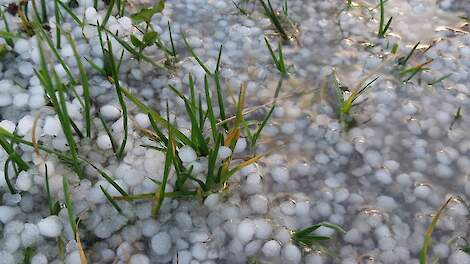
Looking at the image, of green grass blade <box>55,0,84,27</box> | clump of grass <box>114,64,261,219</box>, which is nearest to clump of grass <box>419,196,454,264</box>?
clump of grass <box>114,64,261,219</box>

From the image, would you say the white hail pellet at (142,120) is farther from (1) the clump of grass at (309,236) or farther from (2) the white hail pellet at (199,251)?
(1) the clump of grass at (309,236)

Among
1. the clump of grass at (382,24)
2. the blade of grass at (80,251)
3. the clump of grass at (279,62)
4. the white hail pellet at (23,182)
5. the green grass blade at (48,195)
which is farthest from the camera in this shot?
the clump of grass at (382,24)

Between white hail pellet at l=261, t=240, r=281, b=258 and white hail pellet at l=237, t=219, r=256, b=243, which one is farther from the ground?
white hail pellet at l=237, t=219, r=256, b=243

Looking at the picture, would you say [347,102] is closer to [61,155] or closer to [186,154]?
[186,154]

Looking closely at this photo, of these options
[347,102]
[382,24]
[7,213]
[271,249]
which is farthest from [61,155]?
[382,24]

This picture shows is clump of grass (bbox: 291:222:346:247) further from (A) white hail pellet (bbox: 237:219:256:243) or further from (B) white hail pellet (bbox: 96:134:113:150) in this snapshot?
(B) white hail pellet (bbox: 96:134:113:150)

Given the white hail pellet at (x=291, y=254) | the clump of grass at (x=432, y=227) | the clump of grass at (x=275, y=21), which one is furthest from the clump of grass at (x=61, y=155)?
the clump of grass at (x=275, y=21)

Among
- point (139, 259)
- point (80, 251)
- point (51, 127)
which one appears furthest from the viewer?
point (51, 127)

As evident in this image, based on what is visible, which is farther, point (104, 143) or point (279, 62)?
point (279, 62)

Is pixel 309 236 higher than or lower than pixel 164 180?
lower
